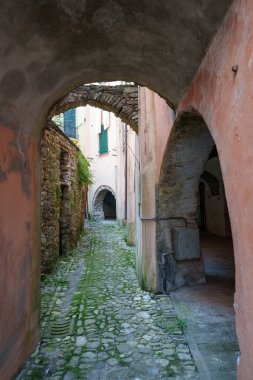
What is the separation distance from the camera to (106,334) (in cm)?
348

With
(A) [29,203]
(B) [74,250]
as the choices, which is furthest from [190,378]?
(B) [74,250]

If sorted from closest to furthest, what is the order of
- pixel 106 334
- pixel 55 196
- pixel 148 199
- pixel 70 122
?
pixel 106 334 < pixel 148 199 < pixel 55 196 < pixel 70 122

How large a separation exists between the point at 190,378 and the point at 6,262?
71.3 inches

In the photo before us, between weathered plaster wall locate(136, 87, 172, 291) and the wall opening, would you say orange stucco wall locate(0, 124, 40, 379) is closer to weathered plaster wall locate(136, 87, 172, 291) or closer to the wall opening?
weathered plaster wall locate(136, 87, 172, 291)

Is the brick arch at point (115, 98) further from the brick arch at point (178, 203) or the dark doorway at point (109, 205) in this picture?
the dark doorway at point (109, 205)

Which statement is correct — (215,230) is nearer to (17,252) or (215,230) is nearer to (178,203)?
(178,203)

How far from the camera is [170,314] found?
404cm

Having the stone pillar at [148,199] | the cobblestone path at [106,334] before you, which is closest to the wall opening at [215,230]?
the stone pillar at [148,199]

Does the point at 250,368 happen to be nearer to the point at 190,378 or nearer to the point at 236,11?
the point at 190,378

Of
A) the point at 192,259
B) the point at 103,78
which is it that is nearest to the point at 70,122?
the point at 192,259

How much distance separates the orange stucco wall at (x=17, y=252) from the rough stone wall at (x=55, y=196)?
2701 millimetres

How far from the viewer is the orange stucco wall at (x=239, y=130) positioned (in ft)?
4.73

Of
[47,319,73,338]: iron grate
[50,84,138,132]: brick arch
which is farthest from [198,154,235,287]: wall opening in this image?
[47,319,73,338]: iron grate

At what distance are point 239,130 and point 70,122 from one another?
68.3 ft
